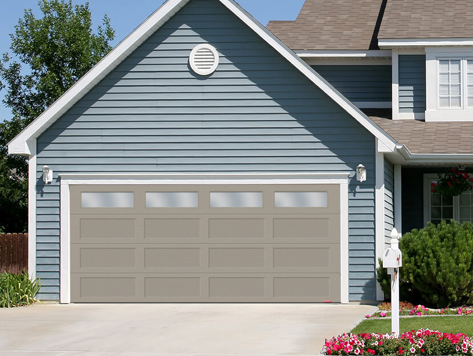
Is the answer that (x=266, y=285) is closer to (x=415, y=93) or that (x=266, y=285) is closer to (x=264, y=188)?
(x=264, y=188)

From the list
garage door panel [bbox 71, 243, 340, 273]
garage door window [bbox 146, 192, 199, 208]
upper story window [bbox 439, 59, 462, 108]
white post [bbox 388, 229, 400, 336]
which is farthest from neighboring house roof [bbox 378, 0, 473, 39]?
white post [bbox 388, 229, 400, 336]

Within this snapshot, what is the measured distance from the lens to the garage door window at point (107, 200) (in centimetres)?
1420

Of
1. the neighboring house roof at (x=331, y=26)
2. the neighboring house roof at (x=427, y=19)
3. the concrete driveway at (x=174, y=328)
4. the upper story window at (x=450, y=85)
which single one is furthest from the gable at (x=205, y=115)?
the neighboring house roof at (x=331, y=26)

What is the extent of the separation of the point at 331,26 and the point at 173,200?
24.0 feet

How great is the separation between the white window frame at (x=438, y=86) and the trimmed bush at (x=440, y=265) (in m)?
3.82

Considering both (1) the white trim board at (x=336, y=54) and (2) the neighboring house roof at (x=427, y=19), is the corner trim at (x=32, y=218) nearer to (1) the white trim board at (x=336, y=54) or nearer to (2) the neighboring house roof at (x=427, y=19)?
(1) the white trim board at (x=336, y=54)

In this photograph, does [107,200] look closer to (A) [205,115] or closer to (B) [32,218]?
(B) [32,218]

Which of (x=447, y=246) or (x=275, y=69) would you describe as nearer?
(x=447, y=246)

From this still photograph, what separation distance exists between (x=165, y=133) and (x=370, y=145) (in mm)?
3768

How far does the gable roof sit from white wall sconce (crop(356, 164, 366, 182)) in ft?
1.99

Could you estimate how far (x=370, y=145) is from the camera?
13867 mm

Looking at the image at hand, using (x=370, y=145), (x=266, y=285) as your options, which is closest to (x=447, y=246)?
(x=370, y=145)

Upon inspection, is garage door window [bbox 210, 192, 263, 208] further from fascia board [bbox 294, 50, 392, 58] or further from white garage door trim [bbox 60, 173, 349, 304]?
fascia board [bbox 294, 50, 392, 58]

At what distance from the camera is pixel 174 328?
10523 mm
